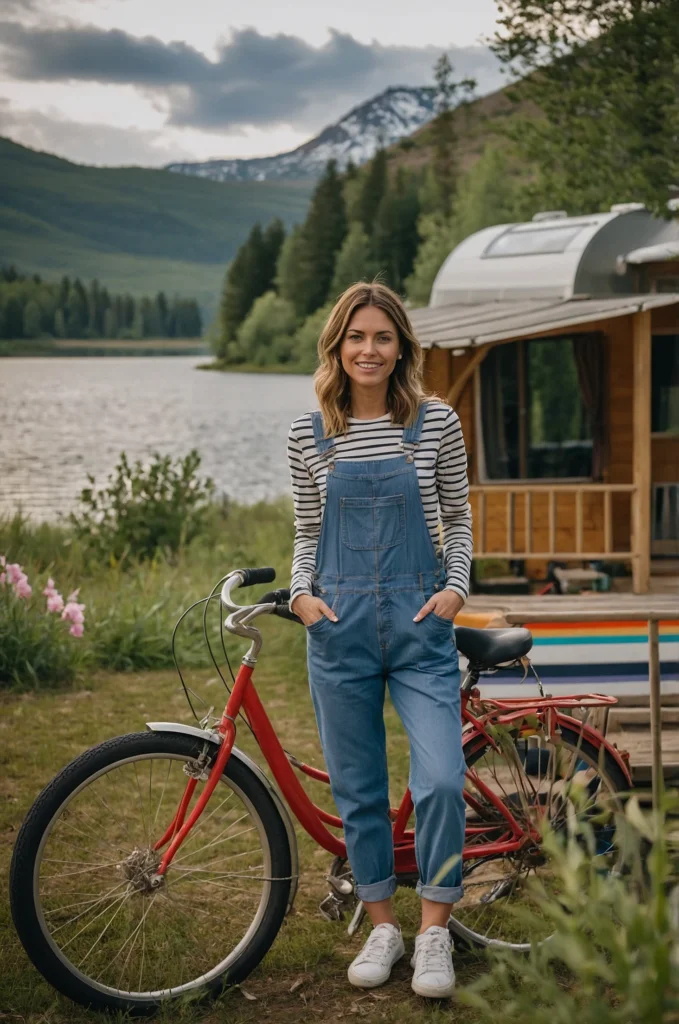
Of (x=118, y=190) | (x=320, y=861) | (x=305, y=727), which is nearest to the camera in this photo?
(x=320, y=861)

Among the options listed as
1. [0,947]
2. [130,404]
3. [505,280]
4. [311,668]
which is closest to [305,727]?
[0,947]

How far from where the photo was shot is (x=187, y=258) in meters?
83.4

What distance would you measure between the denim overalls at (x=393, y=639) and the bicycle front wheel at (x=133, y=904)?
43cm

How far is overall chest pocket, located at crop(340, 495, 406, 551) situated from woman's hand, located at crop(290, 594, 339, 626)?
176 millimetres

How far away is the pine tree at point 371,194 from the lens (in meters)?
82.8

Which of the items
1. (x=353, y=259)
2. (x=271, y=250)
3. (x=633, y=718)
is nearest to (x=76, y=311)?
(x=633, y=718)

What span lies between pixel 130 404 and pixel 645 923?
152 feet

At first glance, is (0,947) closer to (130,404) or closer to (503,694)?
(503,694)

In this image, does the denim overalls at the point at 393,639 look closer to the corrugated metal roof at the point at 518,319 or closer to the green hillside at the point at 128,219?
→ the corrugated metal roof at the point at 518,319

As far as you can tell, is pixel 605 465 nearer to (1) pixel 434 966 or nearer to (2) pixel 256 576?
(2) pixel 256 576

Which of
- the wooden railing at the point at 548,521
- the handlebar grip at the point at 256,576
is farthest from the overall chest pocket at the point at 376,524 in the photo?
the wooden railing at the point at 548,521

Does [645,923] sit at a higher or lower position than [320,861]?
higher

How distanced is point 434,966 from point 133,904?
905mm

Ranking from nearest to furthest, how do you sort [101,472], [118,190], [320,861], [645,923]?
[645,923], [320,861], [101,472], [118,190]
